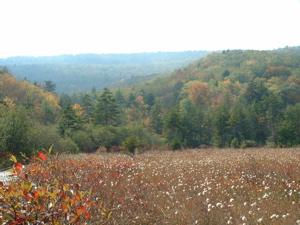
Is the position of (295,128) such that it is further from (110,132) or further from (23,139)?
(23,139)

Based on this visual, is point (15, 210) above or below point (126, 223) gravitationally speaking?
above

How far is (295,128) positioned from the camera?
4425 cm

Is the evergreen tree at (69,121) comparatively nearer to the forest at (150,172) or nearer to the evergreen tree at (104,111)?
the forest at (150,172)

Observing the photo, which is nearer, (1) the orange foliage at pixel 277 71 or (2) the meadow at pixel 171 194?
(2) the meadow at pixel 171 194

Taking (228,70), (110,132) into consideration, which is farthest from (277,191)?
(228,70)

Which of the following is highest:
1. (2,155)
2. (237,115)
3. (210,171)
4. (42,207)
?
(42,207)

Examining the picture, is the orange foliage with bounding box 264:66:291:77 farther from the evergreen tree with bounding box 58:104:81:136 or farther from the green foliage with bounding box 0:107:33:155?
the green foliage with bounding box 0:107:33:155

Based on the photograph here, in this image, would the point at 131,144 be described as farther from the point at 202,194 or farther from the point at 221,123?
the point at 221,123

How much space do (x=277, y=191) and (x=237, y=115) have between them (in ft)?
135

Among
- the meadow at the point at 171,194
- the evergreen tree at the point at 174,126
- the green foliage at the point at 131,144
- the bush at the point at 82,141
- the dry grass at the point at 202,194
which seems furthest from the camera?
the evergreen tree at the point at 174,126

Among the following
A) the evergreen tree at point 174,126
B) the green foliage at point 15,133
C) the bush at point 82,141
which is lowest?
the evergreen tree at point 174,126

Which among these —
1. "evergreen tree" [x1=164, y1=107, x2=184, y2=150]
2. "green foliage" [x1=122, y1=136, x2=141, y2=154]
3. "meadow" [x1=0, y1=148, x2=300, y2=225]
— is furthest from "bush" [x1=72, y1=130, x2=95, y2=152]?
"meadow" [x1=0, y1=148, x2=300, y2=225]

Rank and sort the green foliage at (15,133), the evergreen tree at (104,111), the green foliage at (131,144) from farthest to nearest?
the evergreen tree at (104,111) < the green foliage at (131,144) < the green foliage at (15,133)

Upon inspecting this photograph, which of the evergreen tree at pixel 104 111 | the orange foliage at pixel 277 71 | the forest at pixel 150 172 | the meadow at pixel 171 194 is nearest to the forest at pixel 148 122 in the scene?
the evergreen tree at pixel 104 111
